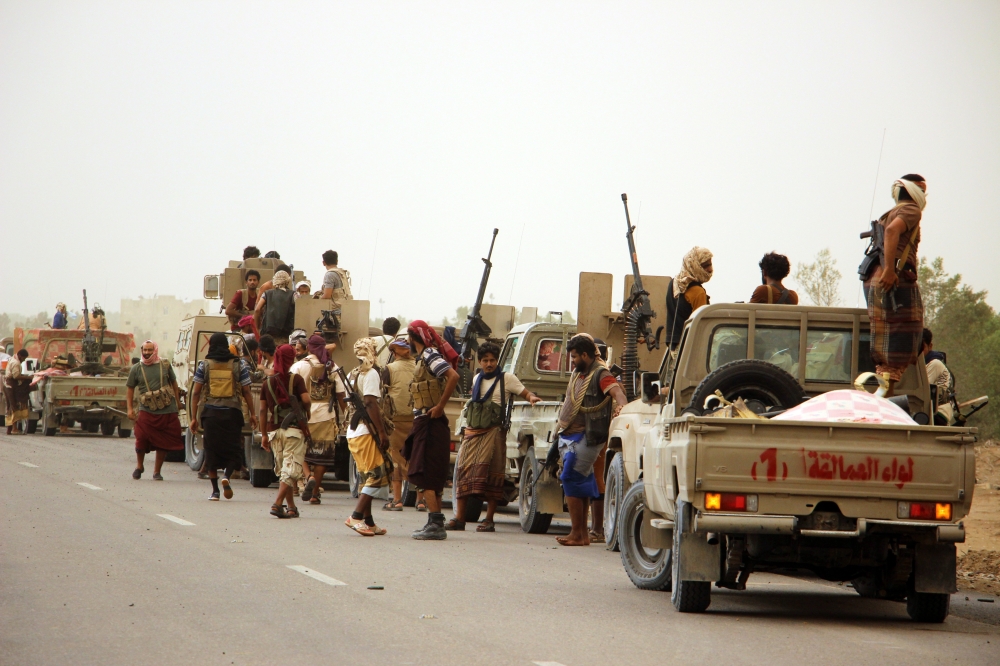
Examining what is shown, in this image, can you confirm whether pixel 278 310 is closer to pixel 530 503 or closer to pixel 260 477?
pixel 260 477

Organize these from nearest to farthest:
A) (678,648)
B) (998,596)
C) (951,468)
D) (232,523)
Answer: (678,648)
(951,468)
(998,596)
(232,523)

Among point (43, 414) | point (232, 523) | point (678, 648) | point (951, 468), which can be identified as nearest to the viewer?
point (678, 648)

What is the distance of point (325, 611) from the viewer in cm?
771

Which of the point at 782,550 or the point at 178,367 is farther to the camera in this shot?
the point at 178,367

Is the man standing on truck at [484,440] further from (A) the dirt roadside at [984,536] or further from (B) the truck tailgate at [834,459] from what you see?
(B) the truck tailgate at [834,459]

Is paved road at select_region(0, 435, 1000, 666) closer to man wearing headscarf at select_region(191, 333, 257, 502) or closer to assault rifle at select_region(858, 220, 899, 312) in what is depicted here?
assault rifle at select_region(858, 220, 899, 312)

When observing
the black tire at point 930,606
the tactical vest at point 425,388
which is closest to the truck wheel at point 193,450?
the tactical vest at point 425,388

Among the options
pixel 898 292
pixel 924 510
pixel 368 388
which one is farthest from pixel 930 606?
pixel 368 388

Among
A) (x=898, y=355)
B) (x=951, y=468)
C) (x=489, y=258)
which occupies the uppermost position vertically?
(x=489, y=258)

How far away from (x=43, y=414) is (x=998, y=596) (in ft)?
84.3

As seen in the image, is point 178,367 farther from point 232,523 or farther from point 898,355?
point 898,355

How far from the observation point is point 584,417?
1225 centimetres

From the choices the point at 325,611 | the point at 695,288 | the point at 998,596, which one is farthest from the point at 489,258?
the point at 325,611

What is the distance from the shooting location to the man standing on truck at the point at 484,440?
1313 centimetres
